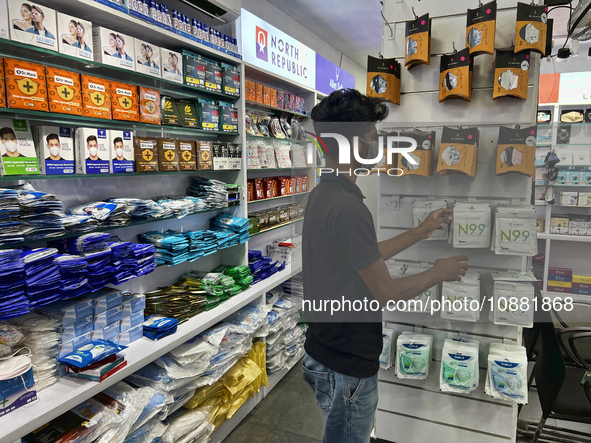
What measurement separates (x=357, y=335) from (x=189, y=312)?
1.38 m

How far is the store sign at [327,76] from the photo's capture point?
14.3ft

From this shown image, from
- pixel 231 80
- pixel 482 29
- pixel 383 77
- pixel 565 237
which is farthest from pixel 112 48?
pixel 565 237

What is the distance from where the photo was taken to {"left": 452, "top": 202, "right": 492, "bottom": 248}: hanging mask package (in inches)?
67.4

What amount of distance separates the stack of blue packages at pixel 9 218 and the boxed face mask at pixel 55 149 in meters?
0.22

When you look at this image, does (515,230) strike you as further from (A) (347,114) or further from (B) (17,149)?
(B) (17,149)

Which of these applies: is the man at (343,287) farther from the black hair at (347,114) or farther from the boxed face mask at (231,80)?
the boxed face mask at (231,80)

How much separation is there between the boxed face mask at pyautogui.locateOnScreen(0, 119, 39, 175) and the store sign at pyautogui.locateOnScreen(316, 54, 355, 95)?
3.18 m

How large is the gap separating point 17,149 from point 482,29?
204cm

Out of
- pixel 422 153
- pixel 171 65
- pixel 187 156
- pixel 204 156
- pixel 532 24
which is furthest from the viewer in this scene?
pixel 204 156

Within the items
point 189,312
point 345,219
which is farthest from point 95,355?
point 345,219

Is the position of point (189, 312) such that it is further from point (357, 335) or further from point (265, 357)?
point (357, 335)

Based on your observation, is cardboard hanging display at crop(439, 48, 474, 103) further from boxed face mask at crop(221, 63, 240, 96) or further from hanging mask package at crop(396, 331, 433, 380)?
boxed face mask at crop(221, 63, 240, 96)

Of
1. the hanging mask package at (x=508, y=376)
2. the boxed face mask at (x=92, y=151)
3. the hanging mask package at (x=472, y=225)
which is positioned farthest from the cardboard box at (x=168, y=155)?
the hanging mask package at (x=508, y=376)

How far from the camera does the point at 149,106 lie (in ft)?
7.27
